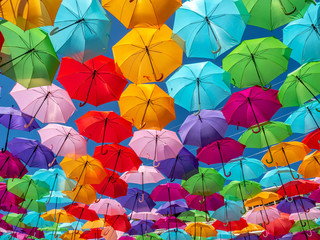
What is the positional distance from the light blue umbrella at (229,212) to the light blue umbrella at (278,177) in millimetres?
2062

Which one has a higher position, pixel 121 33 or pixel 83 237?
pixel 121 33

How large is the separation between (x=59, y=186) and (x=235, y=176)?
635 cm

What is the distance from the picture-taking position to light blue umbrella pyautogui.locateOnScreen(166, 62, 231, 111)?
574 centimetres

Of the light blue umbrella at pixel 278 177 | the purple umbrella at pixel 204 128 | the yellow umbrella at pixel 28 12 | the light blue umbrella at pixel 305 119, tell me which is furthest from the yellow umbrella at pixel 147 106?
the light blue umbrella at pixel 278 177

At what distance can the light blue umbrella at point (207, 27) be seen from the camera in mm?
4652

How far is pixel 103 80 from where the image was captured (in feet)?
17.9

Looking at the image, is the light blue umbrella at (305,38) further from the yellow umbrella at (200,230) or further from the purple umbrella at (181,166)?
the yellow umbrella at (200,230)

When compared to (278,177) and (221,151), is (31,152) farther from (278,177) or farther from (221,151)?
(278,177)

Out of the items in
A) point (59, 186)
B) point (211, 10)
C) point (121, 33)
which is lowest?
point (59, 186)

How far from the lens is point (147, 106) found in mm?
6133

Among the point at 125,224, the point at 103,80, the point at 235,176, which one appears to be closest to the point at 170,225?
the point at 125,224

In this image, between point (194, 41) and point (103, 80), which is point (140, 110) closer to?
point (103, 80)

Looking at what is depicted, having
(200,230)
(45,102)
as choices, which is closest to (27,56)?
(45,102)

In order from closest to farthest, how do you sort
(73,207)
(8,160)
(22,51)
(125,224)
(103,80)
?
(22,51) → (103,80) → (8,160) → (73,207) → (125,224)
